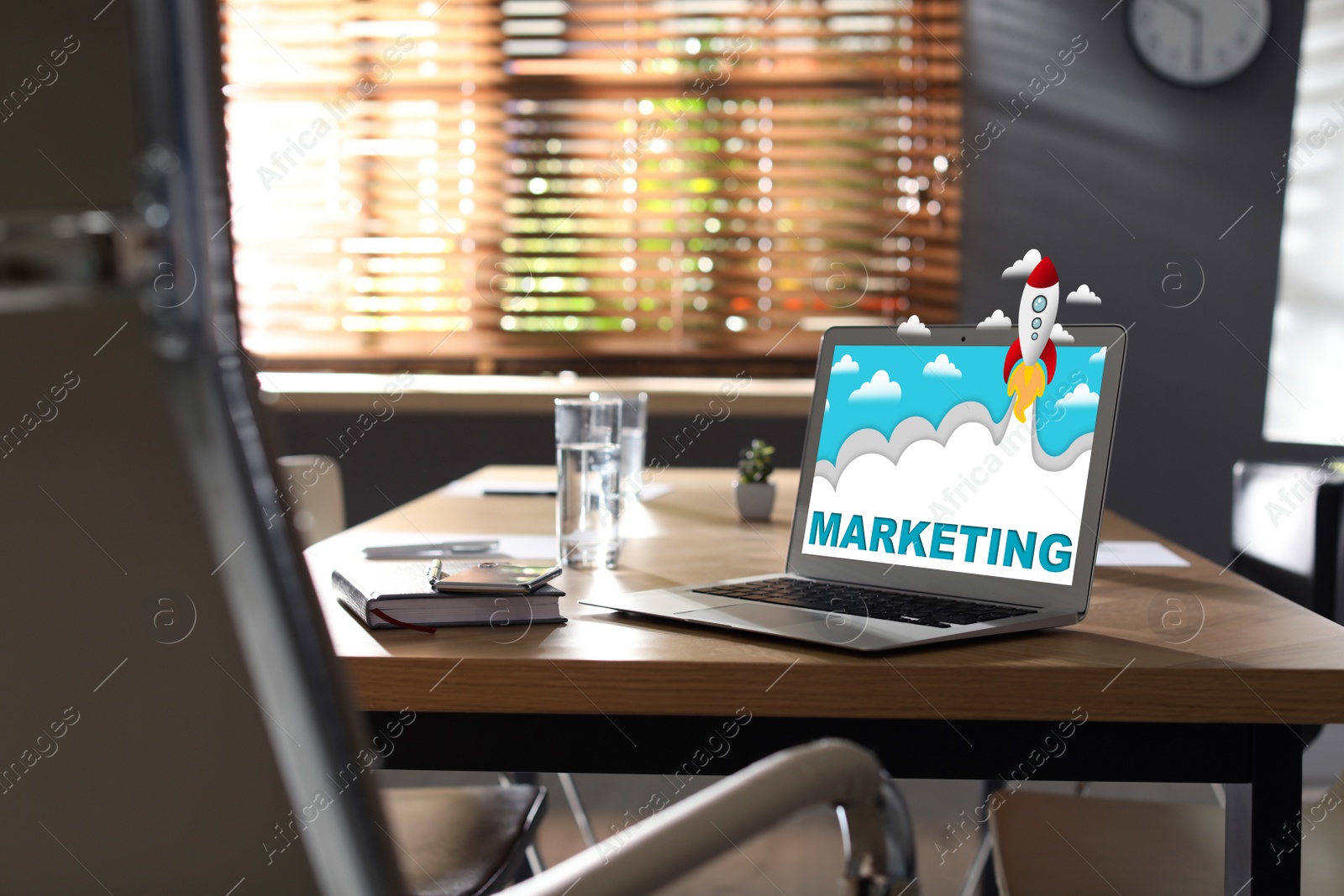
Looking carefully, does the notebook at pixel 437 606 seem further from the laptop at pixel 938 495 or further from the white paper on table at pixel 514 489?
the white paper on table at pixel 514 489

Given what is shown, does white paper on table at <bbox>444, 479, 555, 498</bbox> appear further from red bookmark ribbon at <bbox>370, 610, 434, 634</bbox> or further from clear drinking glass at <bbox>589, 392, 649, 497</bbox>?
red bookmark ribbon at <bbox>370, 610, 434, 634</bbox>

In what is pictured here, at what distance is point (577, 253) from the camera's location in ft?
11.6

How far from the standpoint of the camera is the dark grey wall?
3340mm

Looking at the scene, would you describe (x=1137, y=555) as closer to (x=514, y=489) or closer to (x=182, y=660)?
(x=514, y=489)

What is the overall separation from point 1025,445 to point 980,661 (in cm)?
27

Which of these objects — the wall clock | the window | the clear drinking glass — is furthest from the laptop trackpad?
the wall clock

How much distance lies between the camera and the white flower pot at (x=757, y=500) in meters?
1.76

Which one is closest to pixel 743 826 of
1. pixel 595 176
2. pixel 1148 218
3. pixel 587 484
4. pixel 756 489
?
pixel 587 484

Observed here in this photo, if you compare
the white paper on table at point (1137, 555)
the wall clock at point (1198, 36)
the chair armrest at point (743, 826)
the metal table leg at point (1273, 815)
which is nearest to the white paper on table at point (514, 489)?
the white paper on table at point (1137, 555)

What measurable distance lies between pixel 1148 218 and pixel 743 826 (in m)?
3.35

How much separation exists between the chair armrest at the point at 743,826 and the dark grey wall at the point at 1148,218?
3.08 m

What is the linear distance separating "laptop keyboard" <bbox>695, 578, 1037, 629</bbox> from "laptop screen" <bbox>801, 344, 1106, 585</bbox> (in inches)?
1.7

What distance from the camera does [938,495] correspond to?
3.58ft

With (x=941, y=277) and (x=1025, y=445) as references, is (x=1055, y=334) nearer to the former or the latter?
(x=1025, y=445)
